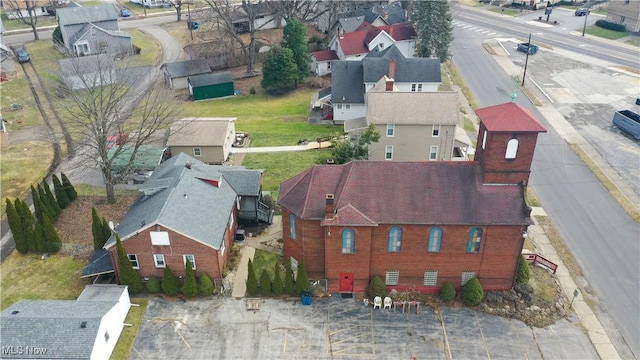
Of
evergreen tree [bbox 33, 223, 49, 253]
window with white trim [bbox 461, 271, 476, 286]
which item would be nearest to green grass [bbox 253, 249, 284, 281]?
window with white trim [bbox 461, 271, 476, 286]

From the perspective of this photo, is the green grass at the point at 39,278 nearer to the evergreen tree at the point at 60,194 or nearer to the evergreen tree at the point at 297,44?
the evergreen tree at the point at 60,194

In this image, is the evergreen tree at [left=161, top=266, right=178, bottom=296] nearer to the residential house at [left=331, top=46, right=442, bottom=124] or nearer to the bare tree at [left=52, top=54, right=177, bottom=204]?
the bare tree at [left=52, top=54, right=177, bottom=204]

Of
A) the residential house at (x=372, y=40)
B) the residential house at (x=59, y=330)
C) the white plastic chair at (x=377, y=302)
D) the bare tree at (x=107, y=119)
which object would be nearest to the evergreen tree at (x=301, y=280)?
the white plastic chair at (x=377, y=302)

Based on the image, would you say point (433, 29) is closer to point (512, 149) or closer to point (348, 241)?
point (512, 149)

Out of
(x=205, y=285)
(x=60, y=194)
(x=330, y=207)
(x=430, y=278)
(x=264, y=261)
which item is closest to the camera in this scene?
(x=330, y=207)

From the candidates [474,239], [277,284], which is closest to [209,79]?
[277,284]

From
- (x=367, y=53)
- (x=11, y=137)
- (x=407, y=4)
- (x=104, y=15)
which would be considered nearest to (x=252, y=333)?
(x=11, y=137)

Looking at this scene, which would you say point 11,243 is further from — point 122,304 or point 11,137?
point 11,137
